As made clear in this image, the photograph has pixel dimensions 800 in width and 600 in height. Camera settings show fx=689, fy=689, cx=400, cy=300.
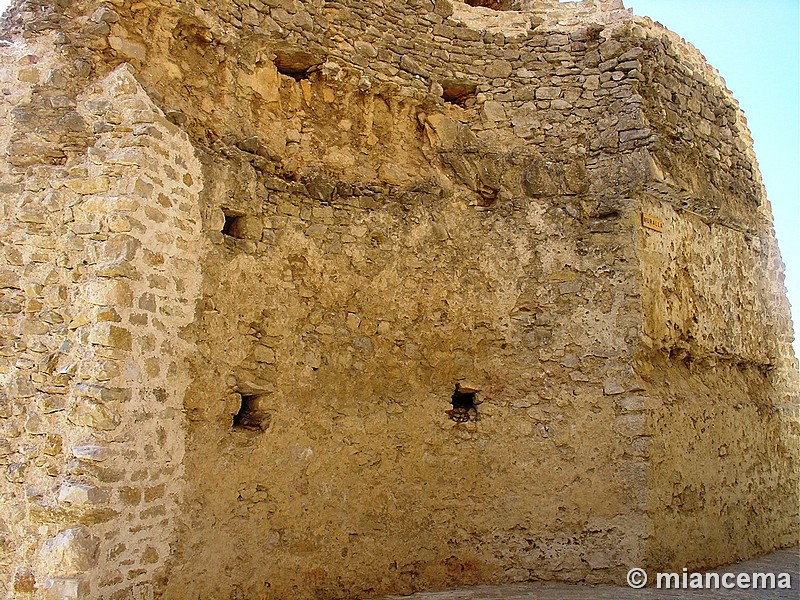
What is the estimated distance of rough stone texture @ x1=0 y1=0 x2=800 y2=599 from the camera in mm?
3621

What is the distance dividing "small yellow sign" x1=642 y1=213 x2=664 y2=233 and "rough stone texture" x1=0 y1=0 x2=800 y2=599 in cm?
11

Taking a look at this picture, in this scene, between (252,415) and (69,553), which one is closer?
(69,553)

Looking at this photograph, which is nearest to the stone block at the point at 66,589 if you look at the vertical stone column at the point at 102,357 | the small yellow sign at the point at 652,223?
the vertical stone column at the point at 102,357

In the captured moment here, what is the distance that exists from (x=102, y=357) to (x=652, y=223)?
4.03 meters

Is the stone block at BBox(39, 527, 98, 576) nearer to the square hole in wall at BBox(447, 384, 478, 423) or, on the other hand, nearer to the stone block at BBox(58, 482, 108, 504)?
the stone block at BBox(58, 482, 108, 504)

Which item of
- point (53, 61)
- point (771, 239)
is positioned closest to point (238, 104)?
point (53, 61)

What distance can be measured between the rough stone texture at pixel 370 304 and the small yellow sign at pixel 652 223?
0.11 metres

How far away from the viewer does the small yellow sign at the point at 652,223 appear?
5281 millimetres

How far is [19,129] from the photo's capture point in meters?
3.78

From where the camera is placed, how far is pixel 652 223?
5.35m

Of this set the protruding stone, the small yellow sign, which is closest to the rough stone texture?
the protruding stone

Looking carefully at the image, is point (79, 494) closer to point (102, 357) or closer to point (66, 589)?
point (66, 589)

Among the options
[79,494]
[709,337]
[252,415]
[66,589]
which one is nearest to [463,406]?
[252,415]

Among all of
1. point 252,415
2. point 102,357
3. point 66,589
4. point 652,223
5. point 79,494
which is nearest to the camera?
point 66,589
